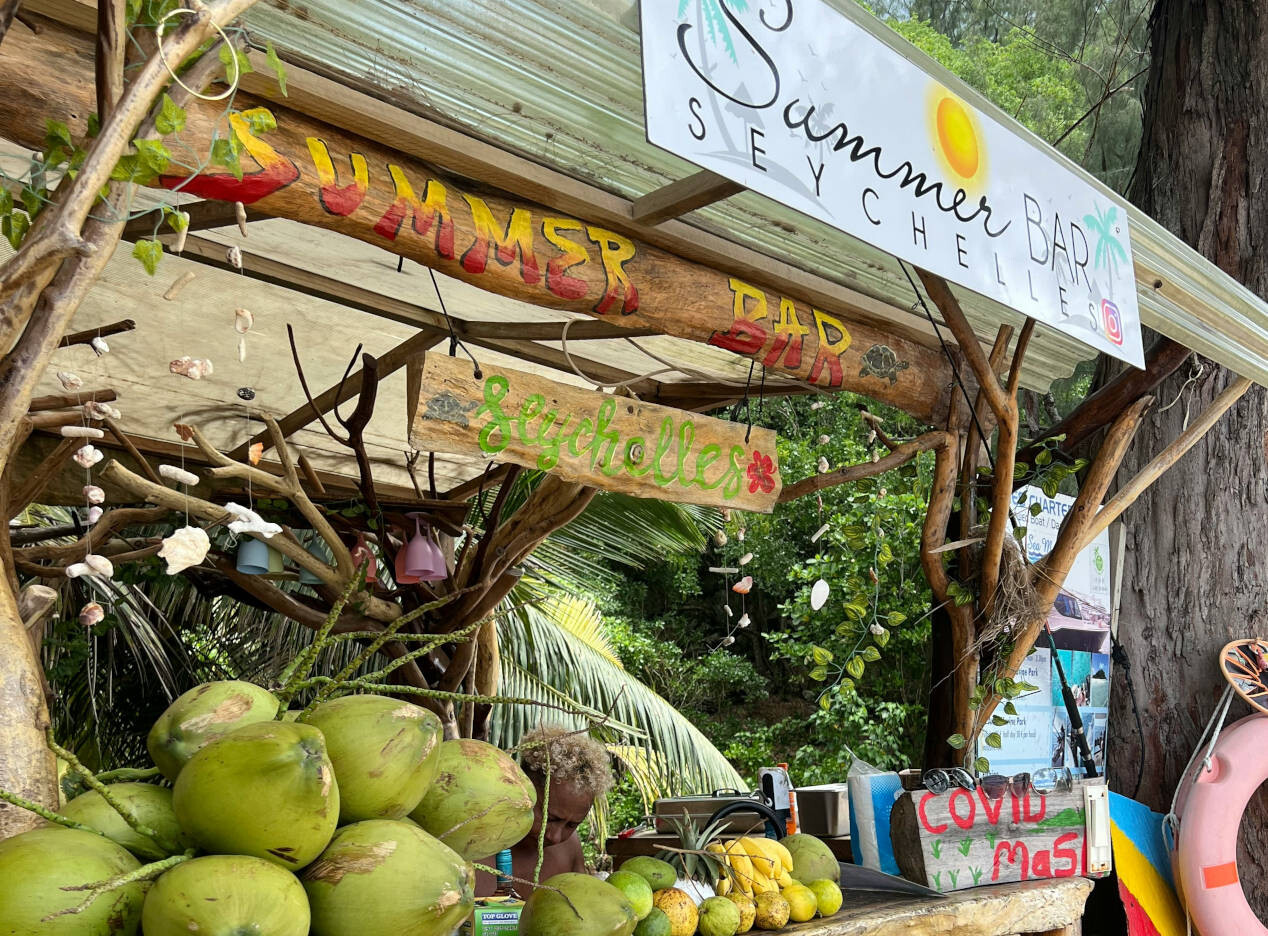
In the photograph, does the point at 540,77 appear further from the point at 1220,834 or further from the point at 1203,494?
the point at 1203,494

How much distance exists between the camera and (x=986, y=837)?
246 centimetres

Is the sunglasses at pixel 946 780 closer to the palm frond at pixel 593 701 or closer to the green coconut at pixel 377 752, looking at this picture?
the green coconut at pixel 377 752

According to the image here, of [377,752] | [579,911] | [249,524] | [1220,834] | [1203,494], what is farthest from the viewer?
[1203,494]

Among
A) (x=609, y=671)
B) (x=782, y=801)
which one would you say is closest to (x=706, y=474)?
(x=782, y=801)

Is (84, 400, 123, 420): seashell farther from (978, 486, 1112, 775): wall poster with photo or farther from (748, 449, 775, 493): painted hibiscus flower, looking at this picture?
(978, 486, 1112, 775): wall poster with photo

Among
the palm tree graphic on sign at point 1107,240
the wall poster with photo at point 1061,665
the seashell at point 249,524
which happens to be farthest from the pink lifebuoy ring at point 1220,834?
the seashell at point 249,524

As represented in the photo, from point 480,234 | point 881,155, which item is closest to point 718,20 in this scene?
point 881,155

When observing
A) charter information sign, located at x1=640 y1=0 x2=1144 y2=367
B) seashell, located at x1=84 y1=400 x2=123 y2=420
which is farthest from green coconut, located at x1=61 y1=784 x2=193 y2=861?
seashell, located at x1=84 y1=400 x2=123 y2=420

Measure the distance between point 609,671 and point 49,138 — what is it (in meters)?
6.48

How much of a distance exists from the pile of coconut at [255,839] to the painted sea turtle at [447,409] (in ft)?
3.70

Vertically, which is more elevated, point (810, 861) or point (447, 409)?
point (447, 409)

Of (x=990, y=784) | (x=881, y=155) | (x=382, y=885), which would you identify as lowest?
(x=990, y=784)

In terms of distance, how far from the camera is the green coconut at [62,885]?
0.73 m

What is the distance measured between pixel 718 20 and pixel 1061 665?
2401 mm
